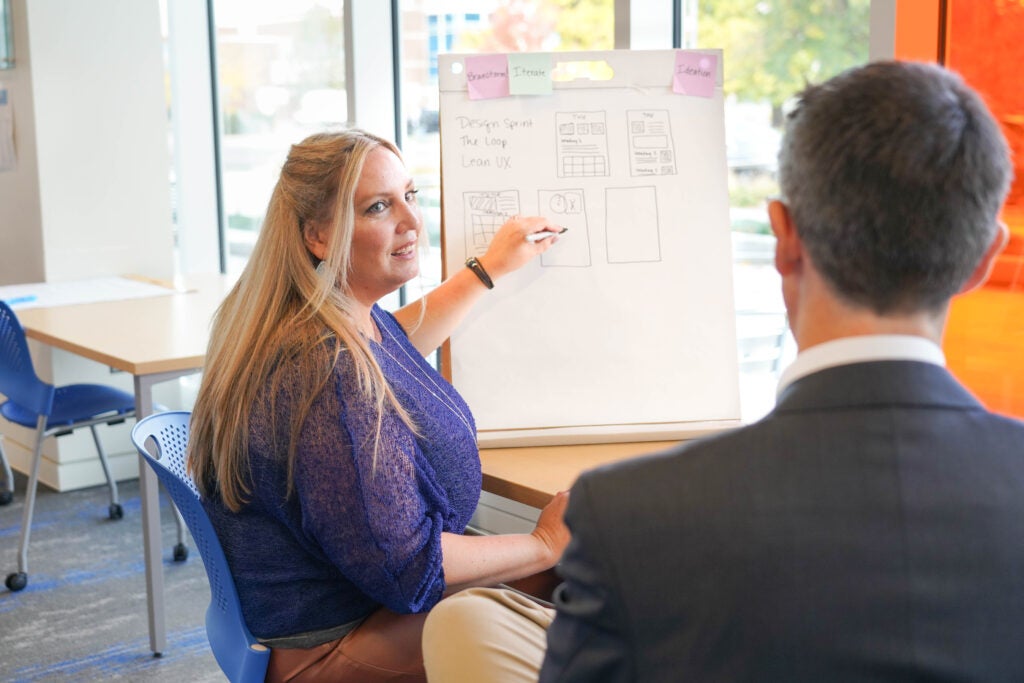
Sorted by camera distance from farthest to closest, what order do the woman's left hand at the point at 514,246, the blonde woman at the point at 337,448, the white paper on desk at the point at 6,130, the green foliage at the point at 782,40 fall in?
the white paper on desk at the point at 6,130, the green foliage at the point at 782,40, the woman's left hand at the point at 514,246, the blonde woman at the point at 337,448

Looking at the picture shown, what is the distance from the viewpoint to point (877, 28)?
223 centimetres

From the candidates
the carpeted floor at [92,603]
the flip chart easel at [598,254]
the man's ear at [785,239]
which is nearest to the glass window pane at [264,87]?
the carpeted floor at [92,603]

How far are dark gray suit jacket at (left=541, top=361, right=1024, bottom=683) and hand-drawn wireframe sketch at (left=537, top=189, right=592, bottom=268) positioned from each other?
→ 1327 mm

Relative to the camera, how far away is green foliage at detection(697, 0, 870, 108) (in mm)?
2604

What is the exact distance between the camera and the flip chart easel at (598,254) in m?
2.16

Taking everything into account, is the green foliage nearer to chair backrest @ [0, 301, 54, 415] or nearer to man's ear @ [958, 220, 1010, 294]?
man's ear @ [958, 220, 1010, 294]

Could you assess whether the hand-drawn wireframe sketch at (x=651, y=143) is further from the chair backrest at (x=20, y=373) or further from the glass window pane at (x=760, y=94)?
the chair backrest at (x=20, y=373)

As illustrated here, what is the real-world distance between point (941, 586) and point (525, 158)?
1.54 metres

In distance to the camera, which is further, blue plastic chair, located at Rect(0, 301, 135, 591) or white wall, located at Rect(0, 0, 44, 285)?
white wall, located at Rect(0, 0, 44, 285)

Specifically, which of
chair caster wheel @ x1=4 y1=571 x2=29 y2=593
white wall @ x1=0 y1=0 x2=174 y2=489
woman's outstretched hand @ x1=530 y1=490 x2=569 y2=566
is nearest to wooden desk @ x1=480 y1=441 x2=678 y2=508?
woman's outstretched hand @ x1=530 y1=490 x2=569 y2=566

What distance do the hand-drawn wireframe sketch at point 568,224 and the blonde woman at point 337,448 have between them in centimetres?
33

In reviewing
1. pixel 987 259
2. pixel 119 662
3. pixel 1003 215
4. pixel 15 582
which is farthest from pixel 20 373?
pixel 987 259

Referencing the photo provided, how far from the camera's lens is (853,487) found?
2.69 feet

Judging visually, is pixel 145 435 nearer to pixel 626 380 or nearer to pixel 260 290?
pixel 260 290
